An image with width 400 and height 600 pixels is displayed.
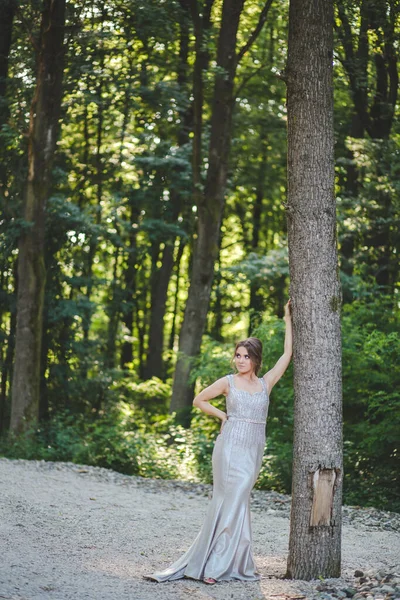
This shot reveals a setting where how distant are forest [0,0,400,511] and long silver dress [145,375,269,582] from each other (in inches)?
181

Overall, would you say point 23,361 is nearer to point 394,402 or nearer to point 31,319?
point 31,319

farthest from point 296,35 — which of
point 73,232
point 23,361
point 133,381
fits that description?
point 133,381

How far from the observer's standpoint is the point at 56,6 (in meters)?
14.8

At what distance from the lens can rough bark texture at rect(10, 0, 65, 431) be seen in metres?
15.1

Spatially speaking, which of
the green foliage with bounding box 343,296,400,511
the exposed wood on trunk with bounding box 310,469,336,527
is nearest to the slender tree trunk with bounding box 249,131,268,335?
the green foliage with bounding box 343,296,400,511

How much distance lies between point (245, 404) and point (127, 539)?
2.59m

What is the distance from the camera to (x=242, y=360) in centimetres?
700

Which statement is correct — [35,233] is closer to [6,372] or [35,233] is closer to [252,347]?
[6,372]

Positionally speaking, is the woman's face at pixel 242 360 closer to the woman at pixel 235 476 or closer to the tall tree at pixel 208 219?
the woman at pixel 235 476

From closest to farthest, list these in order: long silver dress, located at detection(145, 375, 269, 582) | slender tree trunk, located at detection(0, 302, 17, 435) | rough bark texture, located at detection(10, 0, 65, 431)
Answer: long silver dress, located at detection(145, 375, 269, 582)
rough bark texture, located at detection(10, 0, 65, 431)
slender tree trunk, located at detection(0, 302, 17, 435)

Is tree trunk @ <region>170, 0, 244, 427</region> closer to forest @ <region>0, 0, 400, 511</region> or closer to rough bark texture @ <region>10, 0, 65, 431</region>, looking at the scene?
forest @ <region>0, 0, 400, 511</region>

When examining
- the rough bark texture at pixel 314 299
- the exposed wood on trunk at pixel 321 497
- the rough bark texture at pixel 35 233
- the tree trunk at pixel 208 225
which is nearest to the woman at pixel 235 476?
the rough bark texture at pixel 314 299

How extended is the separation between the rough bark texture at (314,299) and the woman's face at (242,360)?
0.44 metres

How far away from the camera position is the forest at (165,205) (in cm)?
1336
